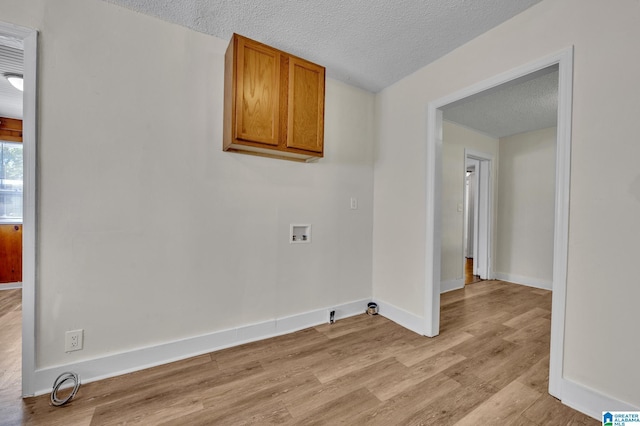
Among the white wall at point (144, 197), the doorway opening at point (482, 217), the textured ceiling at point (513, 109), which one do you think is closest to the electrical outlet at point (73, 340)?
the white wall at point (144, 197)

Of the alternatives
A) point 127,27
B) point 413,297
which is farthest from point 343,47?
point 413,297

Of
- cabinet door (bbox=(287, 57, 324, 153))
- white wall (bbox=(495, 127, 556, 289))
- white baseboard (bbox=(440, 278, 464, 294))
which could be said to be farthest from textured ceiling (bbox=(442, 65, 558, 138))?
white baseboard (bbox=(440, 278, 464, 294))

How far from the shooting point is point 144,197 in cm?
A: 187

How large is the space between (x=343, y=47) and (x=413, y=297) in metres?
2.42

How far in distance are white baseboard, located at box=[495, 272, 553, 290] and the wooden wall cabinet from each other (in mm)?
4236

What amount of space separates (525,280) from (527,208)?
120 cm

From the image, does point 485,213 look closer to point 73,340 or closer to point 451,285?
point 451,285

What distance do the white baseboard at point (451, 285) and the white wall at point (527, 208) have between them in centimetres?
111

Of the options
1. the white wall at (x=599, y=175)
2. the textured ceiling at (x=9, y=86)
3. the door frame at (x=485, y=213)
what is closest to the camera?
the white wall at (x=599, y=175)

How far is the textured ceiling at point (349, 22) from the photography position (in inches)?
68.7

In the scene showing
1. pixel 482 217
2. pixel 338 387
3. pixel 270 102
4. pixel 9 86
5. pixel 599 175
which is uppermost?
pixel 9 86

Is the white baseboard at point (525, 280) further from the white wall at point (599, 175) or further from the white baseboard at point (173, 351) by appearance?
the white baseboard at point (173, 351)

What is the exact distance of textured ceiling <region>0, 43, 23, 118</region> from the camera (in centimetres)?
222

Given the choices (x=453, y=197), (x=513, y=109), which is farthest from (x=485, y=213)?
(x=513, y=109)
